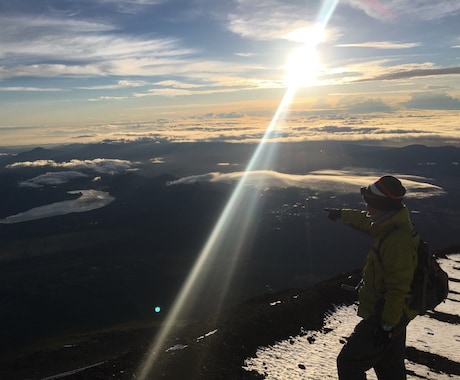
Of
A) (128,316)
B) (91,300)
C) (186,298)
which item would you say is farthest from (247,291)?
(91,300)

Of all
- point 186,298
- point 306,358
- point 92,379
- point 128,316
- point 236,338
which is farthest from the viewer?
point 186,298

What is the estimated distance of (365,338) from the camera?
24.1 feet

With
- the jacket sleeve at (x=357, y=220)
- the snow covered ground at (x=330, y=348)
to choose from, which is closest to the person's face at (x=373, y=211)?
the jacket sleeve at (x=357, y=220)

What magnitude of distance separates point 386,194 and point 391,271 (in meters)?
1.36

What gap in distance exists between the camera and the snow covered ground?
46.9ft

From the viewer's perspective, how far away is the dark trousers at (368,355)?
7.33 metres

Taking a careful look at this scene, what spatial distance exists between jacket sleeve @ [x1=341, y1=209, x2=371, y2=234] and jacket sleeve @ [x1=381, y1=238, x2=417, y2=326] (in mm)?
1219

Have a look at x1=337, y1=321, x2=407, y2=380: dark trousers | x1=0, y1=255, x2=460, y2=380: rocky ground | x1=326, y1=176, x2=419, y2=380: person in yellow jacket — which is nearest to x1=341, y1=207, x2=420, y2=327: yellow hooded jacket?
x1=326, y1=176, x2=419, y2=380: person in yellow jacket

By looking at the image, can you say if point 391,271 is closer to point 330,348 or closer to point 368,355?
point 368,355

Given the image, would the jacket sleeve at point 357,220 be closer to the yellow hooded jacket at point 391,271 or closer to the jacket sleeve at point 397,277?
the yellow hooded jacket at point 391,271

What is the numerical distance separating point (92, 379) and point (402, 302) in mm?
11561

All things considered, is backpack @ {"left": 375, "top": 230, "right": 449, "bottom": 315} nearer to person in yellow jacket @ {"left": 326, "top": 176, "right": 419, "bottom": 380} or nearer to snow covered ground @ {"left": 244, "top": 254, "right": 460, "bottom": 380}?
person in yellow jacket @ {"left": 326, "top": 176, "right": 419, "bottom": 380}

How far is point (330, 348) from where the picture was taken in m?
16.9

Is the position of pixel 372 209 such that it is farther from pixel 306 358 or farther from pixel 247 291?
pixel 247 291
